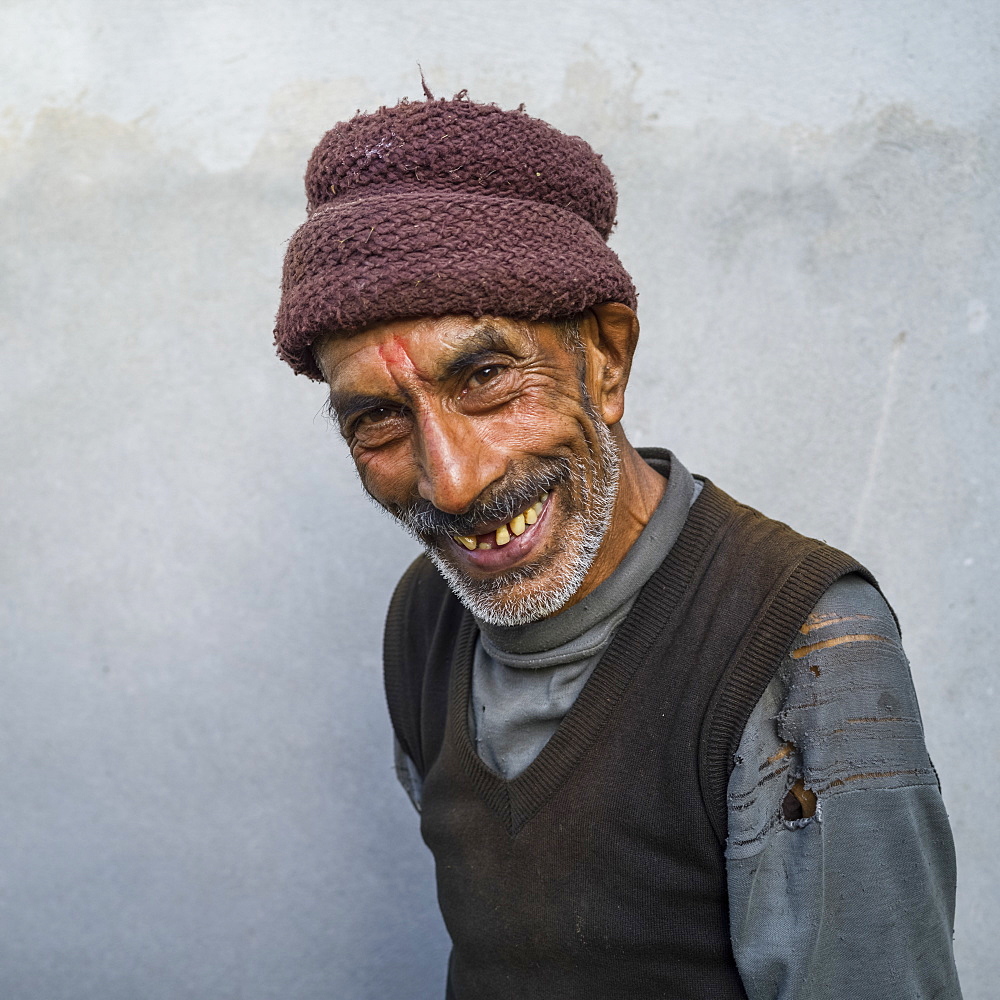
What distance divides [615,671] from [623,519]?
0.88ft

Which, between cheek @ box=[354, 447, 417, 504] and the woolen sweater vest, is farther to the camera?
cheek @ box=[354, 447, 417, 504]

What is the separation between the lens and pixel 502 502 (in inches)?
57.0

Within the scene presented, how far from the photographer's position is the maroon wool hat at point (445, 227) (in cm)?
135

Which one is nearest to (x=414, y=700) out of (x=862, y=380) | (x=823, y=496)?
(x=823, y=496)

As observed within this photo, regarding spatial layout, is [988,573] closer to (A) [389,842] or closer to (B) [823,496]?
(B) [823,496]

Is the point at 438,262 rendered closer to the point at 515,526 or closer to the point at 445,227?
the point at 445,227

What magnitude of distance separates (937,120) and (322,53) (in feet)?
4.96

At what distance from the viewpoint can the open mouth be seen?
4.95ft

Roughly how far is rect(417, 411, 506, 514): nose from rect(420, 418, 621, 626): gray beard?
15 centimetres

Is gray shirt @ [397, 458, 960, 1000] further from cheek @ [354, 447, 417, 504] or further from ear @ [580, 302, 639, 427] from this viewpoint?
cheek @ [354, 447, 417, 504]

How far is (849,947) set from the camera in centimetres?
122

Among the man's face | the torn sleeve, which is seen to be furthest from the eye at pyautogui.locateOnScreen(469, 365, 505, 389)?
the torn sleeve

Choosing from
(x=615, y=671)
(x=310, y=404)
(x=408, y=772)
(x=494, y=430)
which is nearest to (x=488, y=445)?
(x=494, y=430)

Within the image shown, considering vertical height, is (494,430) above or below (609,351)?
below
